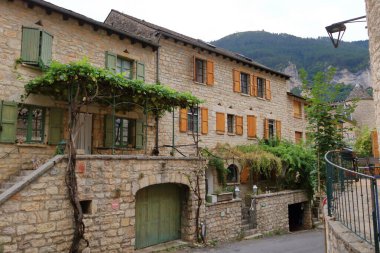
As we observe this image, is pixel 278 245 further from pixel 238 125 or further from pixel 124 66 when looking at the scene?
pixel 124 66

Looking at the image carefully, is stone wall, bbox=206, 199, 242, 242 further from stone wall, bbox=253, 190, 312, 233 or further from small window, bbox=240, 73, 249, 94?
small window, bbox=240, 73, 249, 94

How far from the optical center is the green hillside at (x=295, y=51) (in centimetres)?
7219

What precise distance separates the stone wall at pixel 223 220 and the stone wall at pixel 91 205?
6.83ft

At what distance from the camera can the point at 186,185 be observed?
35.8 feet

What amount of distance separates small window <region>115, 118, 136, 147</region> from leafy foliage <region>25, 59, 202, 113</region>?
0.77 metres

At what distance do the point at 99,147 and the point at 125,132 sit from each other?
142 cm

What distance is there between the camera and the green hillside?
237 feet

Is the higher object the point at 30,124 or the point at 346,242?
the point at 30,124

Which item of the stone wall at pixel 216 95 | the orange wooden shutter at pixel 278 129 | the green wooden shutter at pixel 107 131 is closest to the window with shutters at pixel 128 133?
the green wooden shutter at pixel 107 131

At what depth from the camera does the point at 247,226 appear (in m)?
13.4

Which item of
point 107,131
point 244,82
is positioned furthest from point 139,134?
point 244,82

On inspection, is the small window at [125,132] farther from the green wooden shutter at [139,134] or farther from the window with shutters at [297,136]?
the window with shutters at [297,136]

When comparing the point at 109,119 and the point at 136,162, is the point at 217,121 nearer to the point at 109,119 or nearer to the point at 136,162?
the point at 109,119

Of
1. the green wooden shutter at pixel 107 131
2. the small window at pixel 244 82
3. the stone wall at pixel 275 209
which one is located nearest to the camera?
the green wooden shutter at pixel 107 131
